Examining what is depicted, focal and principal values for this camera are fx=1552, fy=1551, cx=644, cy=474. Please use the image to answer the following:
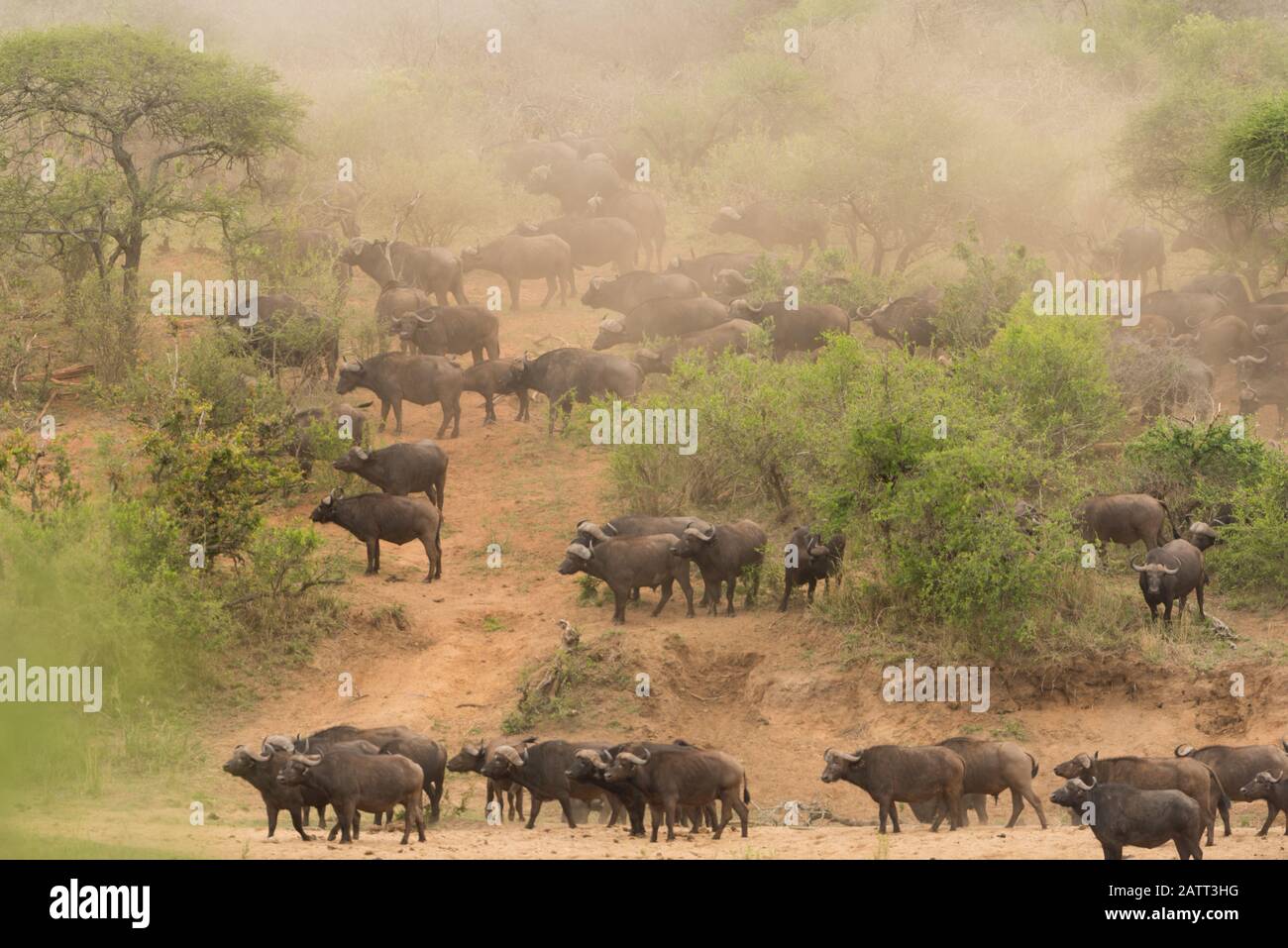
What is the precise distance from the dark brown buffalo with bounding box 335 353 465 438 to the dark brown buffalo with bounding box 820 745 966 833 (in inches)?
457

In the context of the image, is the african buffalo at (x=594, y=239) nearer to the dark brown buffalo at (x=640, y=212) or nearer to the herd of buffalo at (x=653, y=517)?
the herd of buffalo at (x=653, y=517)

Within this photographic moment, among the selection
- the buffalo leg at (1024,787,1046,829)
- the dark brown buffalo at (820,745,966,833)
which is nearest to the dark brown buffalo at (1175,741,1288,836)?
the buffalo leg at (1024,787,1046,829)

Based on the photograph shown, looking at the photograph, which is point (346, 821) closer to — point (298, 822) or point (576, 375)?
point (298, 822)

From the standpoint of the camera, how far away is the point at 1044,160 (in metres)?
32.9

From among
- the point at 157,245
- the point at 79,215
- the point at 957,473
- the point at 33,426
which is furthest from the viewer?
the point at 157,245

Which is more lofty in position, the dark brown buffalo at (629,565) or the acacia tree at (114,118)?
the acacia tree at (114,118)

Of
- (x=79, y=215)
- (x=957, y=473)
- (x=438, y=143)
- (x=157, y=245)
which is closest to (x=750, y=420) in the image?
(x=957, y=473)

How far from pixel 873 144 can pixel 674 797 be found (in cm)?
2260

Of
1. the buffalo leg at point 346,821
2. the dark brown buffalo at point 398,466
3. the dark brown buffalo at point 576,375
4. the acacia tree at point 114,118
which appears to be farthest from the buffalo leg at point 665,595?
the acacia tree at point 114,118

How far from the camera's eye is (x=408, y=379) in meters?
23.1

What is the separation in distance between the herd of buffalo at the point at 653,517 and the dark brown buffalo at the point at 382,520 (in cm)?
3

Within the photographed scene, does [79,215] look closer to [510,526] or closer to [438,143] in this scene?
[510,526]

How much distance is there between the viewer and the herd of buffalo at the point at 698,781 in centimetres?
1085

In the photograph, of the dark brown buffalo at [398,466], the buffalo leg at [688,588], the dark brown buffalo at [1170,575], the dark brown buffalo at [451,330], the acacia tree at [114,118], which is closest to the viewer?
the dark brown buffalo at [1170,575]
